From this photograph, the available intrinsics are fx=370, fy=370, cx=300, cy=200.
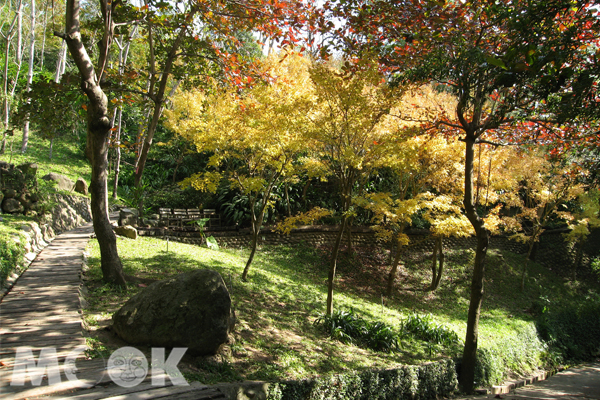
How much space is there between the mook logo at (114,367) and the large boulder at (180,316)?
158mm

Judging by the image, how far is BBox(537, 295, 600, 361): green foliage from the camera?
9.97 m

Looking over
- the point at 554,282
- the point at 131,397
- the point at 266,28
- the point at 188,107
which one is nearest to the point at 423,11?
the point at 266,28

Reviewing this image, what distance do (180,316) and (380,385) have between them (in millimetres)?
3085

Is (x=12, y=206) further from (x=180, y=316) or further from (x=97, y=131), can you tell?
(x=180, y=316)

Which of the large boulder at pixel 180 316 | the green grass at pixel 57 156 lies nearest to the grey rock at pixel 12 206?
the large boulder at pixel 180 316

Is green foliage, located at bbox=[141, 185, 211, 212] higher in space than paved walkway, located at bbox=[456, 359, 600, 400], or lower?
higher

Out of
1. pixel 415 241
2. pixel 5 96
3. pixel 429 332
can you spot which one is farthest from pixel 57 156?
pixel 429 332

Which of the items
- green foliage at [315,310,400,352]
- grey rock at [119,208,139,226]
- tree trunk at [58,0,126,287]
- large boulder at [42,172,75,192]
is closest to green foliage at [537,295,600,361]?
green foliage at [315,310,400,352]

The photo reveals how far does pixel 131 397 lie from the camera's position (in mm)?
3070

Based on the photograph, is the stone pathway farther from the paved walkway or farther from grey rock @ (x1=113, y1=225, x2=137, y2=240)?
the paved walkway

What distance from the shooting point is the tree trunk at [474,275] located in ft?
20.2

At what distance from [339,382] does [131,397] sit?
8.89ft

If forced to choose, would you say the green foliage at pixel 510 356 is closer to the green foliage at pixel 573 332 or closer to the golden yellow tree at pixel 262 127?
the green foliage at pixel 573 332

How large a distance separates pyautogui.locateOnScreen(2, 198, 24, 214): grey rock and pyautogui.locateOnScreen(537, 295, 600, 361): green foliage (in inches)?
537
